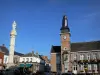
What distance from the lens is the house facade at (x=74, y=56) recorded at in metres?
55.7

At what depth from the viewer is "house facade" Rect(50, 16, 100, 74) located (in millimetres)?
55688

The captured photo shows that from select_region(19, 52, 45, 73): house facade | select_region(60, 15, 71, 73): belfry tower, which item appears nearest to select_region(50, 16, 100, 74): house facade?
select_region(60, 15, 71, 73): belfry tower

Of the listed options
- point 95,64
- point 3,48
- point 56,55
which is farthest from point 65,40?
point 3,48

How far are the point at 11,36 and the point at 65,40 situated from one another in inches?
690

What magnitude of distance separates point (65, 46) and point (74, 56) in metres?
4.10

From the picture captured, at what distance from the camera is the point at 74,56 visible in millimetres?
58844

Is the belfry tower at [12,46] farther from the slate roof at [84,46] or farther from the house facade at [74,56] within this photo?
the slate roof at [84,46]

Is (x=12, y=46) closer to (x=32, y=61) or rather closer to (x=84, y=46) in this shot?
(x=32, y=61)

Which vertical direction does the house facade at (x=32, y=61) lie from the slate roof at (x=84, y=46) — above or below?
below

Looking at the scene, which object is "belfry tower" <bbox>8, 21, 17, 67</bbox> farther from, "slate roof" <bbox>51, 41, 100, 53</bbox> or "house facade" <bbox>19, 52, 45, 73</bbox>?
"slate roof" <bbox>51, 41, 100, 53</bbox>

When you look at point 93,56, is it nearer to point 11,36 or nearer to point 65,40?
point 65,40

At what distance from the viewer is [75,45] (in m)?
61.6

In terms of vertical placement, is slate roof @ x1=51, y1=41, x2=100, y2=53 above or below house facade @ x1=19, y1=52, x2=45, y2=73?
above

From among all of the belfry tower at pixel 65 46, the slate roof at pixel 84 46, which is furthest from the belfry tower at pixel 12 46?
the slate roof at pixel 84 46
